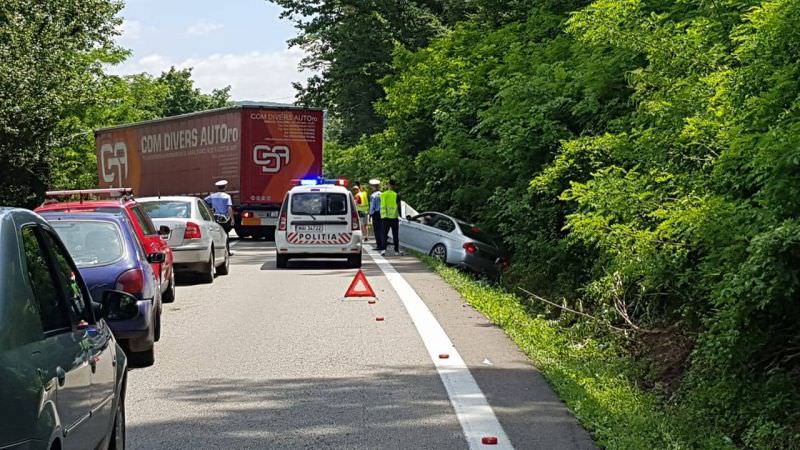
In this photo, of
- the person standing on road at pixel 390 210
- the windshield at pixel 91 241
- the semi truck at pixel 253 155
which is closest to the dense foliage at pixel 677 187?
the person standing on road at pixel 390 210

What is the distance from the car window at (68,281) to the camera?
17.0 feet

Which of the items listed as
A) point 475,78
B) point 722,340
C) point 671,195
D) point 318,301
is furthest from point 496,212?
point 722,340

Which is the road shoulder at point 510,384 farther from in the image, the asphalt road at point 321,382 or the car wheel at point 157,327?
the car wheel at point 157,327

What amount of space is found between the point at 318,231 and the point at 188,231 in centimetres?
469

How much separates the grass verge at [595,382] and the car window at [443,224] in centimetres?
1137

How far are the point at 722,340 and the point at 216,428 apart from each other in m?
4.58

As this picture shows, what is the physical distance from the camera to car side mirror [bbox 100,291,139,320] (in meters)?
5.69

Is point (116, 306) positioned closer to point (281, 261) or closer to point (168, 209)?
point (168, 209)

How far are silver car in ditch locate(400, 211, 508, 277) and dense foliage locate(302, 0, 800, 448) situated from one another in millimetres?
902

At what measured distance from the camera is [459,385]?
30.4 feet

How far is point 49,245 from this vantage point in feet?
17.3

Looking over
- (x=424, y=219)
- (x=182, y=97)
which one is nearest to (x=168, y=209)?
(x=424, y=219)

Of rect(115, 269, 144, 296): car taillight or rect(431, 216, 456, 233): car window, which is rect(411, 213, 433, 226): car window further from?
rect(115, 269, 144, 296): car taillight

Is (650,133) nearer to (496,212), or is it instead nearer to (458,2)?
(496,212)
